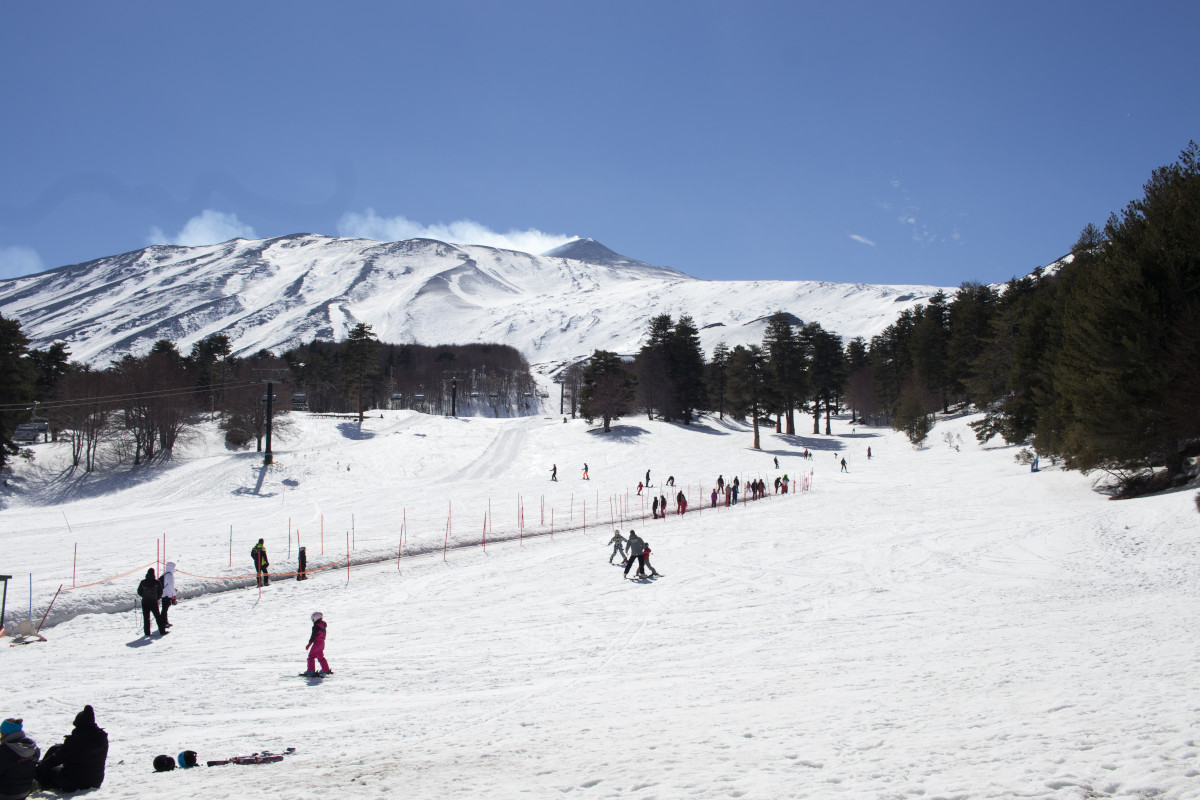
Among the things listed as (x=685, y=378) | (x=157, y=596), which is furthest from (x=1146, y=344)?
(x=685, y=378)

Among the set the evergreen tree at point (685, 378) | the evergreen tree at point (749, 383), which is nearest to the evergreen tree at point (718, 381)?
the evergreen tree at point (685, 378)

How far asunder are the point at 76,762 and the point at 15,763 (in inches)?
24.3

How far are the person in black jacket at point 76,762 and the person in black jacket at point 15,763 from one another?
1.00ft

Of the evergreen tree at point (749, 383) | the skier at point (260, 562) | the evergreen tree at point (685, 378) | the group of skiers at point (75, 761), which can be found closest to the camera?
the group of skiers at point (75, 761)

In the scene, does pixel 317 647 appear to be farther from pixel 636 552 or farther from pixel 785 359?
pixel 785 359

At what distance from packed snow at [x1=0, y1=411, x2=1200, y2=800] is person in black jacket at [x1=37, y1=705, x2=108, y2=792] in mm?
433

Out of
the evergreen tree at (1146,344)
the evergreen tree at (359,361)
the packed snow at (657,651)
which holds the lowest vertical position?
the packed snow at (657,651)

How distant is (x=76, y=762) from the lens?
752 cm

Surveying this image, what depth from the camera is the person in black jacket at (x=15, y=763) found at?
699 centimetres

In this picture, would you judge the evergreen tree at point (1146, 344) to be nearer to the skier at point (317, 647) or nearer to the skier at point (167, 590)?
the skier at point (317, 647)

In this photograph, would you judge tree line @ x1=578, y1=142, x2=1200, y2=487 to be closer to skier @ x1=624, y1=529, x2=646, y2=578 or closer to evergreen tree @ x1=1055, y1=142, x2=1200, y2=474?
evergreen tree @ x1=1055, y1=142, x2=1200, y2=474

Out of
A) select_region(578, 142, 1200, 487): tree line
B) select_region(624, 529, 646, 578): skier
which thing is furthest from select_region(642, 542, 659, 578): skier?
select_region(578, 142, 1200, 487): tree line

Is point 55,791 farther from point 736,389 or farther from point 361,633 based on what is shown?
point 736,389

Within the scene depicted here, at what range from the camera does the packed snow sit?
7223 mm
